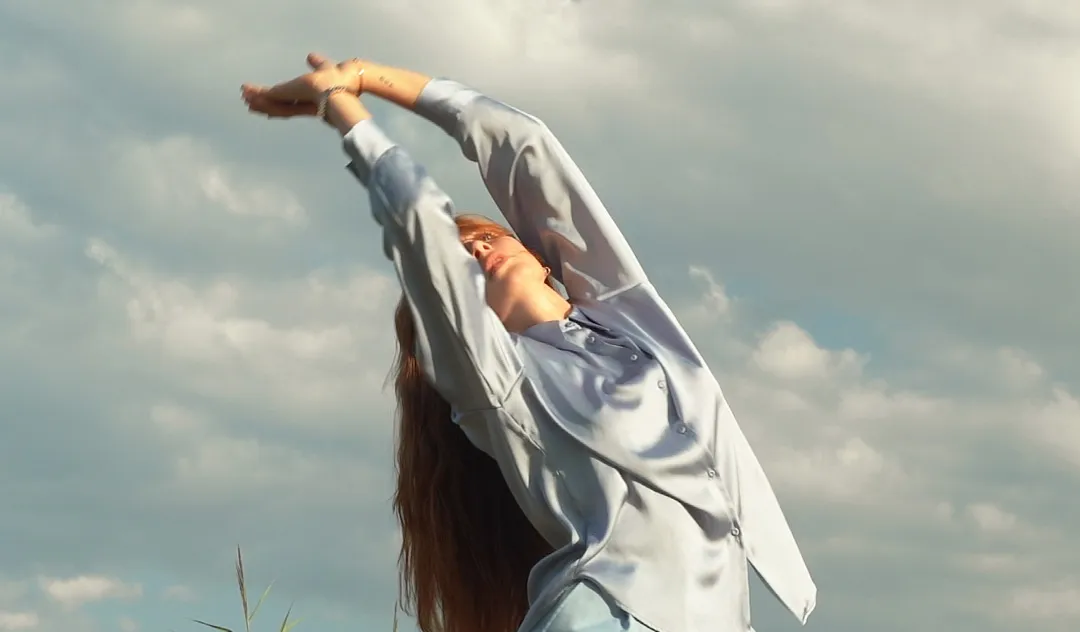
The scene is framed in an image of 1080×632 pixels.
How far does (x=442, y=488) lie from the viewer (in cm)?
379

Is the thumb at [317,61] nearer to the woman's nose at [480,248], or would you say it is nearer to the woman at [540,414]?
the woman at [540,414]

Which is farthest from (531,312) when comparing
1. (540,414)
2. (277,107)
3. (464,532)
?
(277,107)

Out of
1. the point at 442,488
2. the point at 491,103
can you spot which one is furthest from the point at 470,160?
the point at 442,488

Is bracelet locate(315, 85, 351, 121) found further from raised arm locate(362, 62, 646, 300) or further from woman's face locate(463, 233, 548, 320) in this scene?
woman's face locate(463, 233, 548, 320)

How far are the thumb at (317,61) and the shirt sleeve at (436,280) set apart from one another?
0.36 meters

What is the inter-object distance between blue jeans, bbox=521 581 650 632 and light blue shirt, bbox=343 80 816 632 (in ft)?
0.07

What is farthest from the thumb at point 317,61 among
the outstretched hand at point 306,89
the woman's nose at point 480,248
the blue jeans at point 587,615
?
the blue jeans at point 587,615

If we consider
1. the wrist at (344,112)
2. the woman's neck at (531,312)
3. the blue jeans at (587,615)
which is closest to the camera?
the blue jeans at (587,615)

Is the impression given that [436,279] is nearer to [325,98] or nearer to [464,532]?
[325,98]

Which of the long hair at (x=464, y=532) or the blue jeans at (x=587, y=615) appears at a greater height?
the long hair at (x=464, y=532)

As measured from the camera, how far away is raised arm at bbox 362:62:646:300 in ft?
12.1

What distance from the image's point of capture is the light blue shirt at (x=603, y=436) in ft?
10.6

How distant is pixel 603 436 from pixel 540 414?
0.15 m

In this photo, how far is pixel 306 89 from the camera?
358cm
